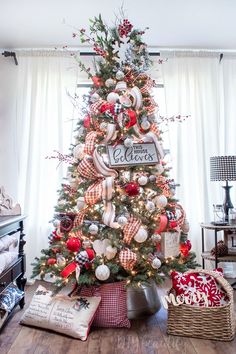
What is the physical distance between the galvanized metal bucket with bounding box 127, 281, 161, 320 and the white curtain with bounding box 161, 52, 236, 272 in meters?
1.33

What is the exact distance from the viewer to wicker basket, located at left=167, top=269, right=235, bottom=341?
2.39m

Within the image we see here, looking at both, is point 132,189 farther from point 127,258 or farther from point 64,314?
point 64,314

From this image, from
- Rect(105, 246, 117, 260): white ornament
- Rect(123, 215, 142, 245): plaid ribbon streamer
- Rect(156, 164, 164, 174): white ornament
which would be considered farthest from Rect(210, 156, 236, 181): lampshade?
Rect(105, 246, 117, 260): white ornament

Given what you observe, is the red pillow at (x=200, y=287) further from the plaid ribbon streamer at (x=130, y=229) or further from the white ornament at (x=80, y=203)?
the white ornament at (x=80, y=203)

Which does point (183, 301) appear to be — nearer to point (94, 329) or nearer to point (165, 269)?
point (165, 269)

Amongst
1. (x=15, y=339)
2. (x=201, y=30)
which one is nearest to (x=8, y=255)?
(x=15, y=339)

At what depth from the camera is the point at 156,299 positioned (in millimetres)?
3057

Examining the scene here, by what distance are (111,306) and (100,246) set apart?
1.38 feet

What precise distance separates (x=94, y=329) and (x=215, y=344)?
0.81 metres

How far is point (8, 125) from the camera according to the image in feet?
13.9

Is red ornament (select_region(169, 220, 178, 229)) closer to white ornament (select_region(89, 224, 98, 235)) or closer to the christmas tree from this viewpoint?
the christmas tree

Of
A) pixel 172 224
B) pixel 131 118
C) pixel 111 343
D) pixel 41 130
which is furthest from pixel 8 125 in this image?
pixel 111 343

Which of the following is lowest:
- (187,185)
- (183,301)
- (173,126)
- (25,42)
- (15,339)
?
(15,339)

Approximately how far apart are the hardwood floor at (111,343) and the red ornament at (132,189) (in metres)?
0.93
